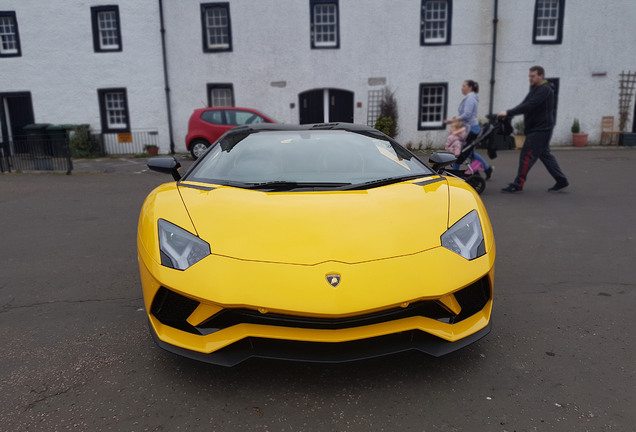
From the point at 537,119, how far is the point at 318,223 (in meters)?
6.42

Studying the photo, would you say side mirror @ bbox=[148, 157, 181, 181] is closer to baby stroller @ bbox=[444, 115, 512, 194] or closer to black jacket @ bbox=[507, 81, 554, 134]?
baby stroller @ bbox=[444, 115, 512, 194]

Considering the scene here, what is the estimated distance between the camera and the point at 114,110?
18.0m

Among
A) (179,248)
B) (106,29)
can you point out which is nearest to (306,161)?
(179,248)

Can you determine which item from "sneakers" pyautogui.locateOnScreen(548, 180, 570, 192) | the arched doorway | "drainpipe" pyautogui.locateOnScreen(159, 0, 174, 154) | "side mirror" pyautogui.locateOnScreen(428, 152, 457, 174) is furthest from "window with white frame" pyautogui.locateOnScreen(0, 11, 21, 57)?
"side mirror" pyautogui.locateOnScreen(428, 152, 457, 174)

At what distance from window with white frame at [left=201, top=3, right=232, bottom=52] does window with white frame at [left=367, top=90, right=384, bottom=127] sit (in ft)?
18.6

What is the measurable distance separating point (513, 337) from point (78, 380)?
2.47 metres

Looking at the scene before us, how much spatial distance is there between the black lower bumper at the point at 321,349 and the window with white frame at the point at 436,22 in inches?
666

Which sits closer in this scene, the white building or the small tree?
the white building

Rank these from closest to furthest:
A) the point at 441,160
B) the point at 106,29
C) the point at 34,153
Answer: the point at 441,160 → the point at 34,153 → the point at 106,29

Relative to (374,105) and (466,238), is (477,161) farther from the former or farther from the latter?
(374,105)

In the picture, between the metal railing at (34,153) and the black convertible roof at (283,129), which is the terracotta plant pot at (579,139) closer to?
the black convertible roof at (283,129)

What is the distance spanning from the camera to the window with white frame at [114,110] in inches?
700

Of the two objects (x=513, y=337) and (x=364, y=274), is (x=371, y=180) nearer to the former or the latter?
(x=364, y=274)

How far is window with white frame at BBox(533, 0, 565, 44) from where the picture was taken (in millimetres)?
17094
